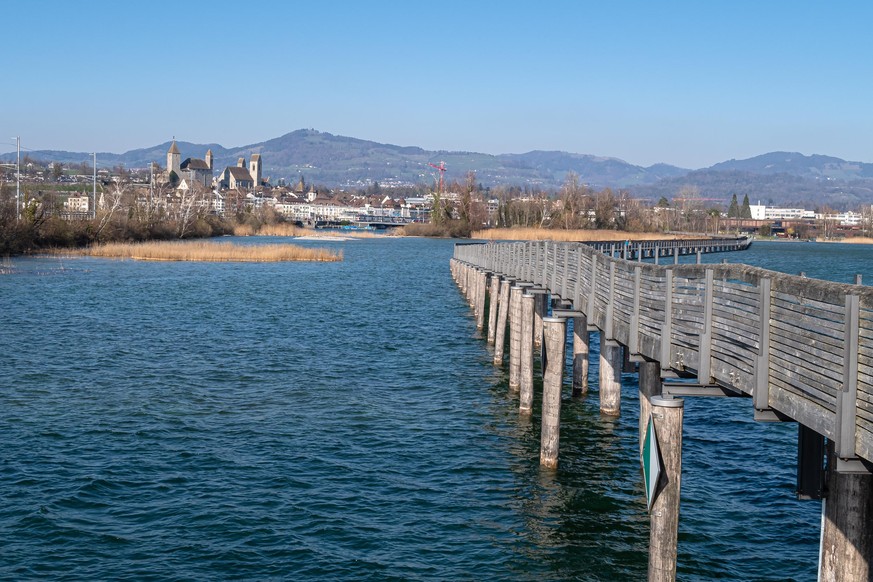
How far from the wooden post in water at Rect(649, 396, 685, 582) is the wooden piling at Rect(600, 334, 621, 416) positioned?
1062 cm

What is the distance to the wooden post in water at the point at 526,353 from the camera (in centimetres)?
2122

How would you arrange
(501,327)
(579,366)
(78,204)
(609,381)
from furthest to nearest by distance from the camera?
(78,204), (501,327), (579,366), (609,381)

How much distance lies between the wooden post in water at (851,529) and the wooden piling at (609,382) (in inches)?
455

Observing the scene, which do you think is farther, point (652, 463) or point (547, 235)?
point (547, 235)

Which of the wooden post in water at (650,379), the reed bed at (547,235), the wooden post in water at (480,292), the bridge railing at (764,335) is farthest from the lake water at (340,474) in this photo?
Result: the reed bed at (547,235)

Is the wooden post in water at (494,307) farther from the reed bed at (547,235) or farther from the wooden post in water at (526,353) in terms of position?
the reed bed at (547,235)

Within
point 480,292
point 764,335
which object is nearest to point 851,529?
point 764,335

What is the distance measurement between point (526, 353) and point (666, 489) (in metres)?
11.5

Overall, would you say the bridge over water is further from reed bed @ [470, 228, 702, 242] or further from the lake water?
reed bed @ [470, 228, 702, 242]

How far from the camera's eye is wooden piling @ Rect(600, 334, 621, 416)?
2073 centimetres

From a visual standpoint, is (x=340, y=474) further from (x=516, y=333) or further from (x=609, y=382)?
(x=609, y=382)

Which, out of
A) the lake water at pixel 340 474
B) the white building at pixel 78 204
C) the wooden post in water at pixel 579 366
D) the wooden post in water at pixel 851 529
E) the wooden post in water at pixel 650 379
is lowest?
the lake water at pixel 340 474

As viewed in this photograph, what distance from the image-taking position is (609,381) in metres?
21.5

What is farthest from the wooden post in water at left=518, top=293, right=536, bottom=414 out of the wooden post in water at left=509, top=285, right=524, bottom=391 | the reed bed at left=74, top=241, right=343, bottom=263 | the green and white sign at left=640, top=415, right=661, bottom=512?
the reed bed at left=74, top=241, right=343, bottom=263
